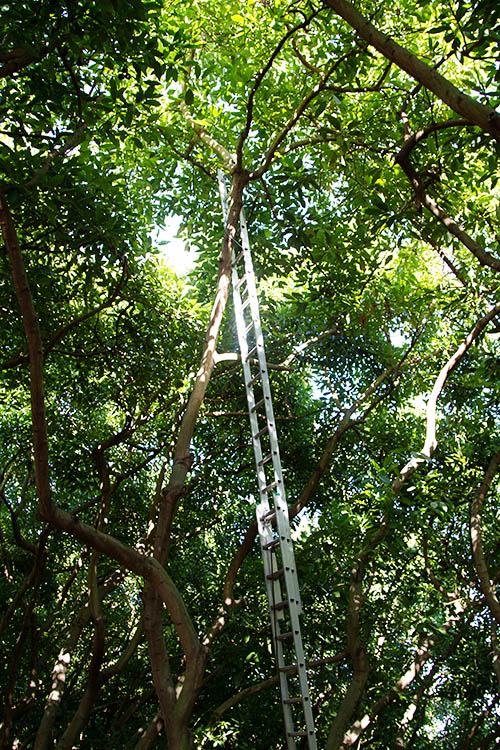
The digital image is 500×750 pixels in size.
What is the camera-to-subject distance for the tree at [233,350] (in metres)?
3.79

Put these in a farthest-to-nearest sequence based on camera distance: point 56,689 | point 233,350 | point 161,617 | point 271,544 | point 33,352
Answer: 1. point 233,350
2. point 56,689
3. point 271,544
4. point 161,617
5. point 33,352

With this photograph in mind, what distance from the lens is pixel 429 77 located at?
2.39 metres

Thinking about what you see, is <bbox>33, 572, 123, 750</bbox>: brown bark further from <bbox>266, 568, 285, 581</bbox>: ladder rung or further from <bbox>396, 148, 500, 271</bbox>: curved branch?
<bbox>396, 148, 500, 271</bbox>: curved branch

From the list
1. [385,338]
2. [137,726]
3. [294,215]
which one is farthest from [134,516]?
[294,215]

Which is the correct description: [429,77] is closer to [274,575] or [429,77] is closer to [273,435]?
[273,435]

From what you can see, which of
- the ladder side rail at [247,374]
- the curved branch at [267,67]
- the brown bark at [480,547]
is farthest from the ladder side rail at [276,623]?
the curved branch at [267,67]

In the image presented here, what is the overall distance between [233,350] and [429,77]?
455 cm

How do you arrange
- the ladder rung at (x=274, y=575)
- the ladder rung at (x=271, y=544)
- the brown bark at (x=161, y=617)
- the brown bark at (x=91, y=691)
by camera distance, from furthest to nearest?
the brown bark at (x=91, y=691)
the ladder rung at (x=271, y=544)
the ladder rung at (x=274, y=575)
the brown bark at (x=161, y=617)

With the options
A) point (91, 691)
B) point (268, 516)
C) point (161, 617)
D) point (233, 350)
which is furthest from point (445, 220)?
point (91, 691)

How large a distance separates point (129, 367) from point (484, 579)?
3.71 meters

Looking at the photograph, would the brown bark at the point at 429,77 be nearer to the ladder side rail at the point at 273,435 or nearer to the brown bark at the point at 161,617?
the ladder side rail at the point at 273,435

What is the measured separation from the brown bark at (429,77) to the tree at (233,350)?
70 cm

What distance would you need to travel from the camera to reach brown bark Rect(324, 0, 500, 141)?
2.16m

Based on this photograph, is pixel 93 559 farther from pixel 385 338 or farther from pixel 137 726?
pixel 385 338
